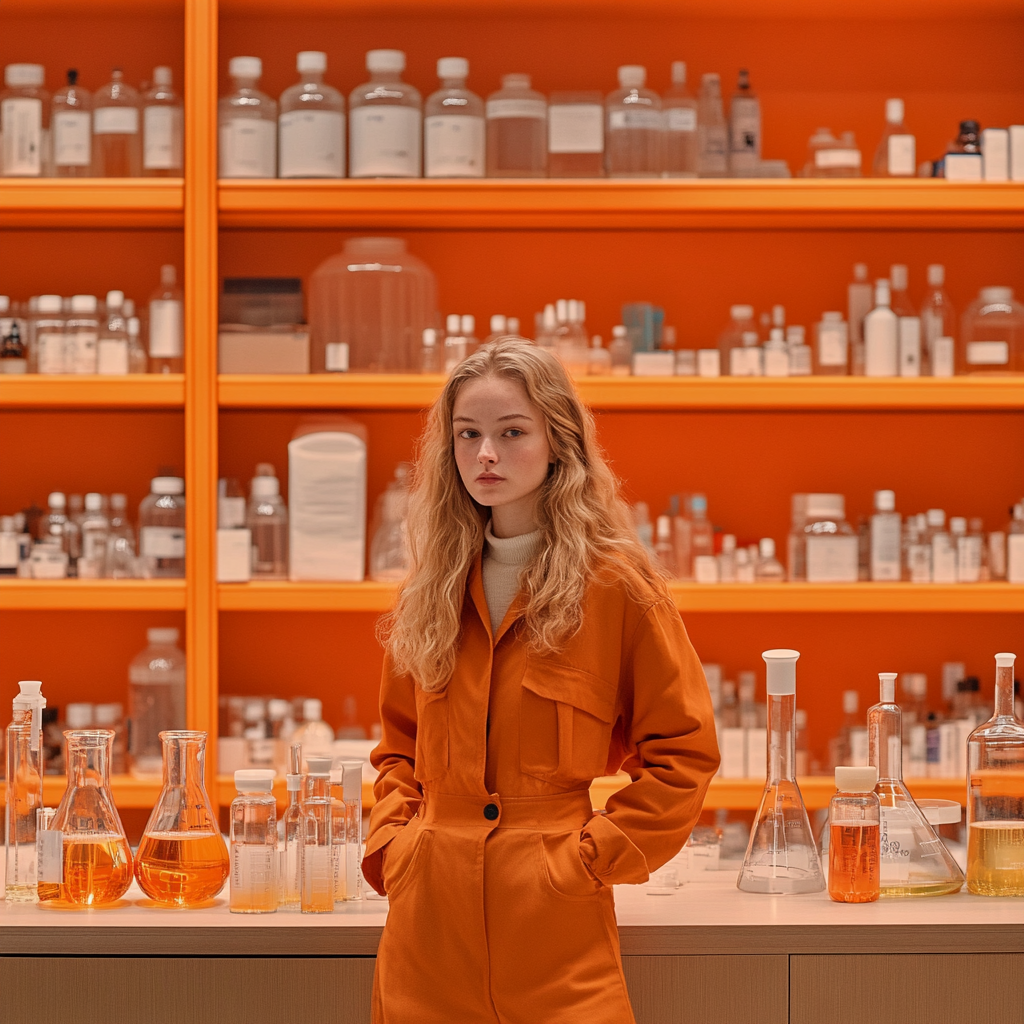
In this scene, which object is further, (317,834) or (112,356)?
(112,356)

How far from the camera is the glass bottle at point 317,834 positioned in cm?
165

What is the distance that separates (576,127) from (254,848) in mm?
1877

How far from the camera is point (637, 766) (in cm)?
156

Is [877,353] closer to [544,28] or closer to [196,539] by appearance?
[544,28]

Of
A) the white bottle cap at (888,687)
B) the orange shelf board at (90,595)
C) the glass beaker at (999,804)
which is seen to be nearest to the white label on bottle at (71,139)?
the orange shelf board at (90,595)

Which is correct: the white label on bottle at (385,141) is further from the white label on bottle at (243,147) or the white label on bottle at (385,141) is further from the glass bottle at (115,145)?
the glass bottle at (115,145)

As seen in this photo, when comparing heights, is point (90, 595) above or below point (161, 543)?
below

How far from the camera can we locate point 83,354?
2.91 m

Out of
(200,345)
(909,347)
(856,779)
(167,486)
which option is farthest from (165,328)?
(856,779)

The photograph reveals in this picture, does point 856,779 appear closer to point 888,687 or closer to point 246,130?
point 888,687

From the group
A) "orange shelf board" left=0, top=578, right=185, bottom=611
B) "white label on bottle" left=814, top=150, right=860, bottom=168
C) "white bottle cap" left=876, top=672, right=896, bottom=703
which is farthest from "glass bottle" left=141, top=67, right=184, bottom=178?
"white bottle cap" left=876, top=672, right=896, bottom=703

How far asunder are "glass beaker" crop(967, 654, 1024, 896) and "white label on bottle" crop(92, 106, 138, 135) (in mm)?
2221

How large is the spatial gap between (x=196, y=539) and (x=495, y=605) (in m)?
1.46

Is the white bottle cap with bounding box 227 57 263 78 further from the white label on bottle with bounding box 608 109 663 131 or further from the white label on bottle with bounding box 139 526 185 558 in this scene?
the white label on bottle with bounding box 139 526 185 558
